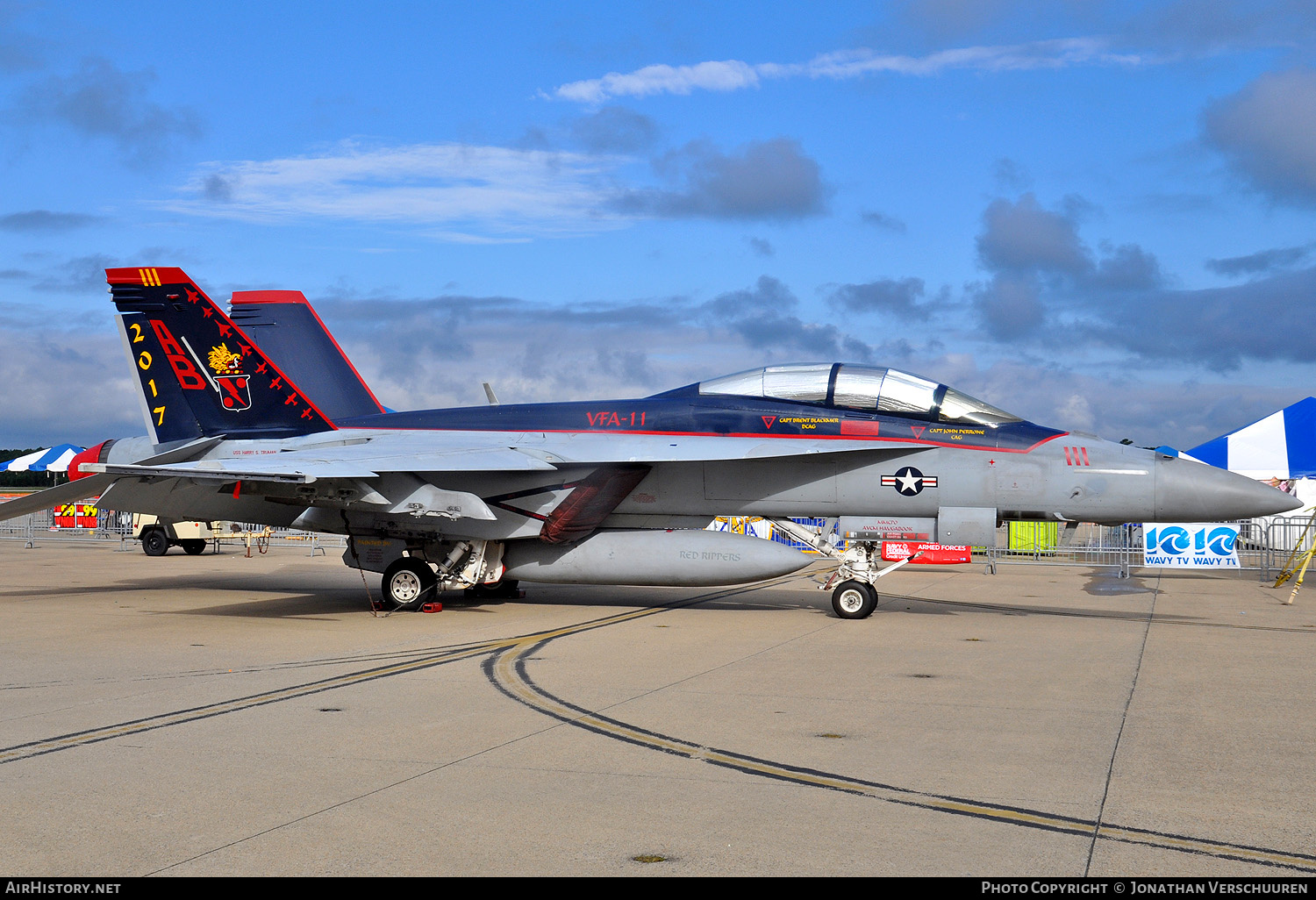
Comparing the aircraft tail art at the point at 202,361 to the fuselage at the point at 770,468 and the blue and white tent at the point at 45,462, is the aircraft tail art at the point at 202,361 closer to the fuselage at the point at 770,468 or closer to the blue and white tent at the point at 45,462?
the fuselage at the point at 770,468

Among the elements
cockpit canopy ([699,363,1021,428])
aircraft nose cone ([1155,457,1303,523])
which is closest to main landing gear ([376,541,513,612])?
cockpit canopy ([699,363,1021,428])

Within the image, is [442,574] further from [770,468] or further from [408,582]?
[770,468]

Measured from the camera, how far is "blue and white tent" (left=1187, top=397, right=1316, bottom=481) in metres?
22.2

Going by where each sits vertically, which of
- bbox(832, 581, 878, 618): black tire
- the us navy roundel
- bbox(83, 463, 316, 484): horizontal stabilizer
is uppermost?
the us navy roundel

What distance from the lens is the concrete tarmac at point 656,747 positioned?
384cm

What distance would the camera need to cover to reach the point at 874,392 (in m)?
11.5

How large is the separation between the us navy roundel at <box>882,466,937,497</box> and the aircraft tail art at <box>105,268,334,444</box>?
7346mm

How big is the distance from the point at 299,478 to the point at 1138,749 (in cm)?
838

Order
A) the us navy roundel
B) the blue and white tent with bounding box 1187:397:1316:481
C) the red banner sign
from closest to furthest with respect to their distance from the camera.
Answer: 1. the us navy roundel
2. the red banner sign
3. the blue and white tent with bounding box 1187:397:1316:481

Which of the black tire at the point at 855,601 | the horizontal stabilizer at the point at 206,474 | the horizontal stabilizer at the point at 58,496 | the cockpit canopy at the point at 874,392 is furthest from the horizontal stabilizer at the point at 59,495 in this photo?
the black tire at the point at 855,601

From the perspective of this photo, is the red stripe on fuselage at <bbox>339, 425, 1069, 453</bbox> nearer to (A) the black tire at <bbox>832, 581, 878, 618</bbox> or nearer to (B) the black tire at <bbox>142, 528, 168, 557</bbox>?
(A) the black tire at <bbox>832, 581, 878, 618</bbox>

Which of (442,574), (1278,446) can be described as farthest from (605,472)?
(1278,446)

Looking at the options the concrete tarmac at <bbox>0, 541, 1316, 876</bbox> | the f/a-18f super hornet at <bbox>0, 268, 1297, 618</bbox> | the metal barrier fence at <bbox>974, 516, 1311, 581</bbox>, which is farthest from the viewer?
the metal barrier fence at <bbox>974, 516, 1311, 581</bbox>
